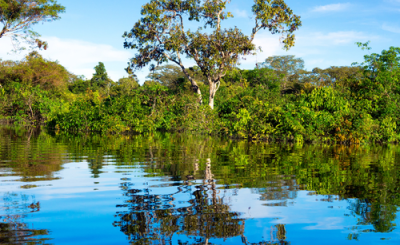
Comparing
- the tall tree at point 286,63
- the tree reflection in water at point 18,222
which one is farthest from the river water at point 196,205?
the tall tree at point 286,63

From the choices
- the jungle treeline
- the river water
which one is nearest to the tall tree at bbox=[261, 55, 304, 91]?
the jungle treeline

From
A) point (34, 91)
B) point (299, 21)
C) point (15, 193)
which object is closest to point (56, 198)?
point (15, 193)

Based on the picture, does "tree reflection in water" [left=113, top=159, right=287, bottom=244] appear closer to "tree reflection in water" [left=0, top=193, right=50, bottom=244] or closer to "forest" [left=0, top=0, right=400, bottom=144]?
"tree reflection in water" [left=0, top=193, right=50, bottom=244]

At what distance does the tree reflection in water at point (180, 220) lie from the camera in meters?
2.67

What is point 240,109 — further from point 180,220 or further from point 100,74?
point 100,74

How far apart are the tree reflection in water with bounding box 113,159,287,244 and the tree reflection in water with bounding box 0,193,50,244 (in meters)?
0.61

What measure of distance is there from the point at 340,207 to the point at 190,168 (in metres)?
2.98

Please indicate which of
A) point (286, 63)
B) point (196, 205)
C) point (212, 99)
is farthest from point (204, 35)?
point (286, 63)

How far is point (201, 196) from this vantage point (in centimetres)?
390

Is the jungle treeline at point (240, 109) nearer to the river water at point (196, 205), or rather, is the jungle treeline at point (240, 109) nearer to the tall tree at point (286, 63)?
the river water at point (196, 205)

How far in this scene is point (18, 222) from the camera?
9.65 ft

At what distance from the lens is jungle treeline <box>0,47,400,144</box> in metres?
14.4

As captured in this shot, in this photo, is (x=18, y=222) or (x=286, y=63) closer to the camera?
(x=18, y=222)

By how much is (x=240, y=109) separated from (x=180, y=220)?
13.2 meters
